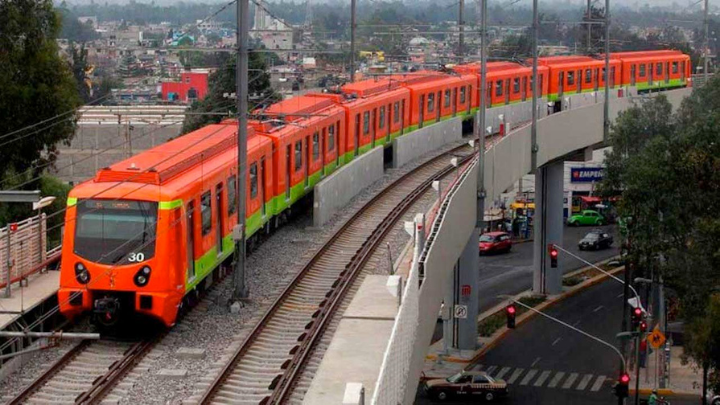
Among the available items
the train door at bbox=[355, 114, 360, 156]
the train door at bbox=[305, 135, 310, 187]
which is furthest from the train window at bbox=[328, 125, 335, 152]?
the train door at bbox=[355, 114, 360, 156]

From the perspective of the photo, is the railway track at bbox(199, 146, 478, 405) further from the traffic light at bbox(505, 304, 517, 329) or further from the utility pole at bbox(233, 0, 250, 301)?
the traffic light at bbox(505, 304, 517, 329)

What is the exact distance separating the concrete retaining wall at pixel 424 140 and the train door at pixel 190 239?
1870 cm

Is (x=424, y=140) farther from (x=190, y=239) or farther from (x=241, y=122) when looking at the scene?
(x=190, y=239)

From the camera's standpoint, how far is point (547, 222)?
46812 mm

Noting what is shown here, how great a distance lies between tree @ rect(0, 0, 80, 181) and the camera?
31078 millimetres

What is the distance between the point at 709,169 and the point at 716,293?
429cm

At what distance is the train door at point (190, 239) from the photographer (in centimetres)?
1980

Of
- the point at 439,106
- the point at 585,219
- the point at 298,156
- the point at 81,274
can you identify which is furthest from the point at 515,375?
the point at 585,219

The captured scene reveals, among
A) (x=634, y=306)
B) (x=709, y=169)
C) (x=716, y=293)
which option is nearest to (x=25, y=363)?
(x=716, y=293)

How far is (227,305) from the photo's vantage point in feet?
70.3

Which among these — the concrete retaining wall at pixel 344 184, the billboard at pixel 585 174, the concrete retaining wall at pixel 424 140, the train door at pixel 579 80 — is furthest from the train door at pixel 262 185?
the billboard at pixel 585 174

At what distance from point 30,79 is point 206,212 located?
12.3 m

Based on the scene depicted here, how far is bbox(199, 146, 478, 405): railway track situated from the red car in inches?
946

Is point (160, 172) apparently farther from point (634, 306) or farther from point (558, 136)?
point (558, 136)
